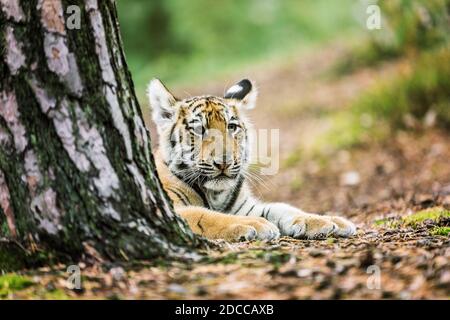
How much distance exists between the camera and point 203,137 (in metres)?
5.59

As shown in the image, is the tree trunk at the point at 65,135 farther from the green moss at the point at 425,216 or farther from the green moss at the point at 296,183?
the green moss at the point at 296,183

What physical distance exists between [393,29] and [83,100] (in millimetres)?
10978

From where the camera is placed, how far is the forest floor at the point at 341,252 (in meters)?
3.68

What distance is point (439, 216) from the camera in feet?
19.2

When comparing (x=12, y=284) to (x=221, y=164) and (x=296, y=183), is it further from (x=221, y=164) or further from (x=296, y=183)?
(x=296, y=183)

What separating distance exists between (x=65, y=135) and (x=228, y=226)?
4.90ft

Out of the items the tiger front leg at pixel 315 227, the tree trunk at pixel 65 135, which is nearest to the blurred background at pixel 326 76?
the tiger front leg at pixel 315 227

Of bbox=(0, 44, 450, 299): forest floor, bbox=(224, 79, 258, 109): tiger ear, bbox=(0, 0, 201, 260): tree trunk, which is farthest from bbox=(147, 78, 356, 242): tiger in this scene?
bbox=(0, 0, 201, 260): tree trunk

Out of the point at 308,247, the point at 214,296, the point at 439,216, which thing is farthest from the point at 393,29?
the point at 214,296

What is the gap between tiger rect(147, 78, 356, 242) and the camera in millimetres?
5027

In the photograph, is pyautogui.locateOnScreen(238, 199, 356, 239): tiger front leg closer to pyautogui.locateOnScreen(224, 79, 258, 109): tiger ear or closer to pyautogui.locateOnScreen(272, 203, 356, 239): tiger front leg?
pyautogui.locateOnScreen(272, 203, 356, 239): tiger front leg

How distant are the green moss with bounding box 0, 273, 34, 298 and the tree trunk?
8.1 inches

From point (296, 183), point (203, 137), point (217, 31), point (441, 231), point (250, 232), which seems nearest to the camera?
point (250, 232)

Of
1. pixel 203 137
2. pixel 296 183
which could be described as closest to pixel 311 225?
pixel 203 137
